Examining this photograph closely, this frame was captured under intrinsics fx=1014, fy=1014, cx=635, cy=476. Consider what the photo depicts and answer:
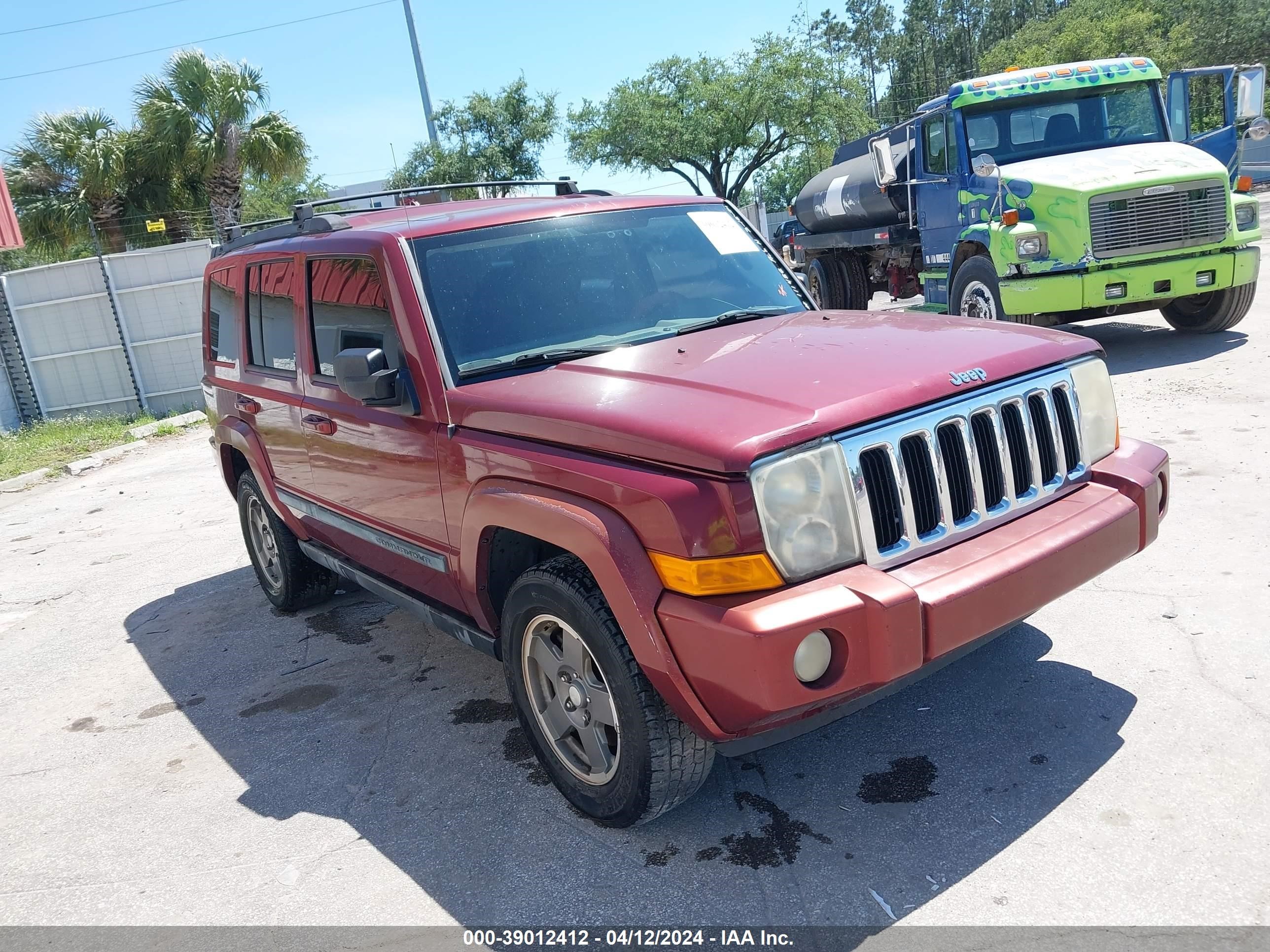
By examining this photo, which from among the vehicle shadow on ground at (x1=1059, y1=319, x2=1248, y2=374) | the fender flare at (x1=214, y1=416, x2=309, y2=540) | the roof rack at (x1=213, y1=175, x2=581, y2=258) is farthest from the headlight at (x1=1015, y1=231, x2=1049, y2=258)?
the fender flare at (x1=214, y1=416, x2=309, y2=540)

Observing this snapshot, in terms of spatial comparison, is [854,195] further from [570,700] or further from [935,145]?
[570,700]

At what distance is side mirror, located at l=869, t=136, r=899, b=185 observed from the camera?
390 inches

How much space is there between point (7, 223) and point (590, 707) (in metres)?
16.9

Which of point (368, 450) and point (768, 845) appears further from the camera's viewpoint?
point (368, 450)

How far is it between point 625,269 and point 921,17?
94770 millimetres

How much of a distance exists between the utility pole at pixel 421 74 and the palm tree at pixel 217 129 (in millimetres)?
5818

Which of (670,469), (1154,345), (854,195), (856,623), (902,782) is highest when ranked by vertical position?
(854,195)

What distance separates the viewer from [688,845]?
2992 mm

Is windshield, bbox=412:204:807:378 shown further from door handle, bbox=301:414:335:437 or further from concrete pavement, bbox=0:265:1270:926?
concrete pavement, bbox=0:265:1270:926

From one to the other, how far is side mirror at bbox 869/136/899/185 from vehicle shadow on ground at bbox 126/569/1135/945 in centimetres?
700

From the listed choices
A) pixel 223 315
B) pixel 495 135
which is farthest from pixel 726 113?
pixel 223 315

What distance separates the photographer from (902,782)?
3150 mm

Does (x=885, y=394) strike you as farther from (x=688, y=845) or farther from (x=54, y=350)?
(x=54, y=350)

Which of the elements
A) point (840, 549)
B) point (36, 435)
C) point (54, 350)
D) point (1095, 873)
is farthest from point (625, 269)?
point (54, 350)
